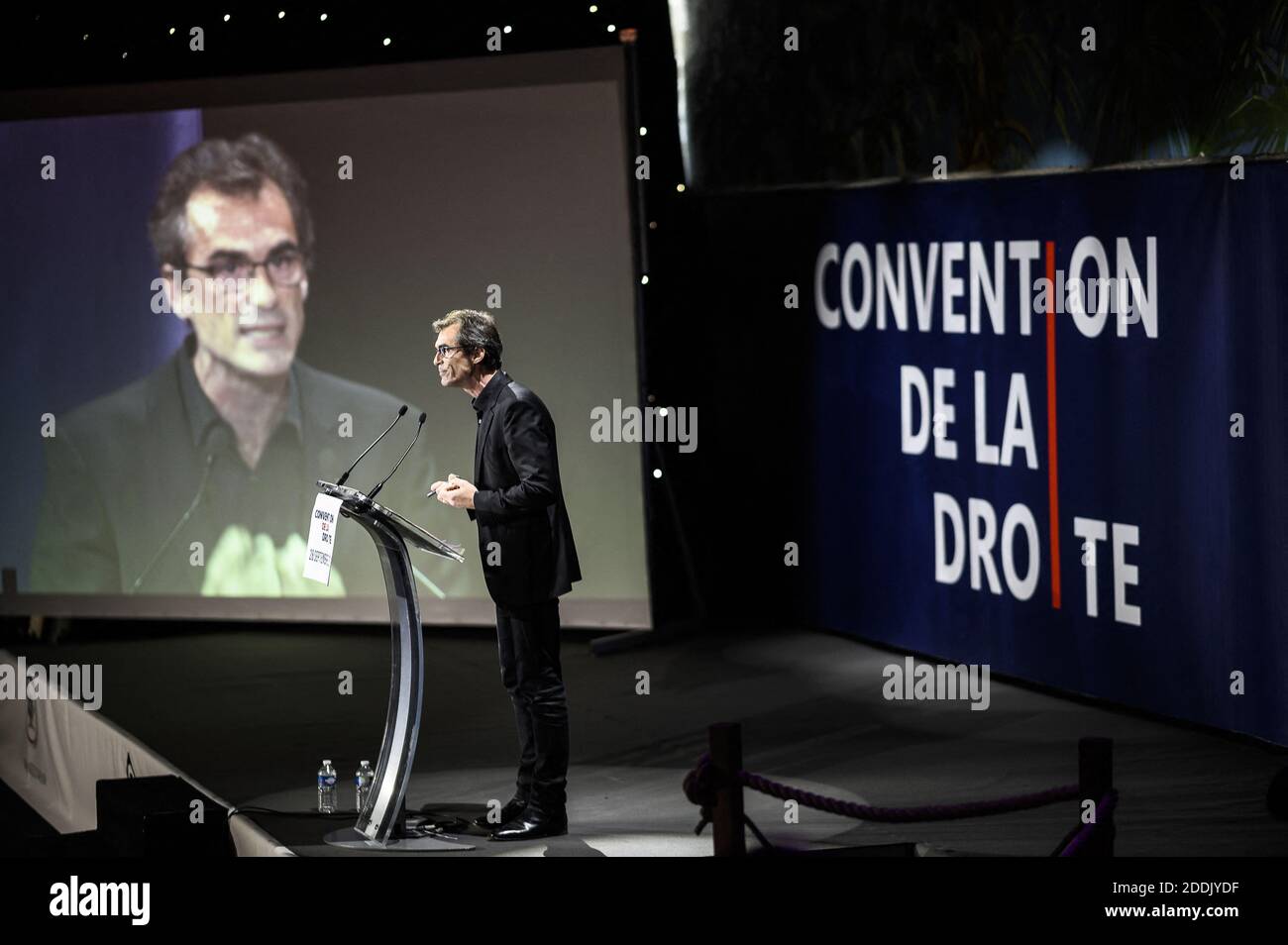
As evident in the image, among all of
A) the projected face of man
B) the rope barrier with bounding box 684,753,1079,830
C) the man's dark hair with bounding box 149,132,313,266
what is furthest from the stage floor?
the man's dark hair with bounding box 149,132,313,266

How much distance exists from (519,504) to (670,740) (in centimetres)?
200

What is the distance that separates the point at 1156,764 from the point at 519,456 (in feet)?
8.37

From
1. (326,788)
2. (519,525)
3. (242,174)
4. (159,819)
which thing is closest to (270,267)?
(242,174)

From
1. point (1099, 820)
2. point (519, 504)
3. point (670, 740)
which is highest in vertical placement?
point (519, 504)

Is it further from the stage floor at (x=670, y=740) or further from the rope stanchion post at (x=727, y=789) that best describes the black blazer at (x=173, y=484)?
the rope stanchion post at (x=727, y=789)

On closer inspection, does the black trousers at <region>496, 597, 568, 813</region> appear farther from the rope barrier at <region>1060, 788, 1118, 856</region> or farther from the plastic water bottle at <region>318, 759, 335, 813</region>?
the rope barrier at <region>1060, 788, 1118, 856</region>

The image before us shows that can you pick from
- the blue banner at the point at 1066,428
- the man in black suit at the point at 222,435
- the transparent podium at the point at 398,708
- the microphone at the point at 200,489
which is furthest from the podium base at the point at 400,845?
the microphone at the point at 200,489

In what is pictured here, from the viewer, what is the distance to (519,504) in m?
5.82

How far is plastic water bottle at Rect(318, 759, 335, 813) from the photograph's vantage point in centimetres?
645

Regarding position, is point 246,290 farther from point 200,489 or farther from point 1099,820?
point 1099,820

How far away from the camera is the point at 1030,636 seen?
26.8 feet

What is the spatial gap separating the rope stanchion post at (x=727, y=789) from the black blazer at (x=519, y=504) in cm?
101

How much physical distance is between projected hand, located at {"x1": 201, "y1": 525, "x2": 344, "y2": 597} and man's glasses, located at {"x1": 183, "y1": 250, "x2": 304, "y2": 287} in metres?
1.20
